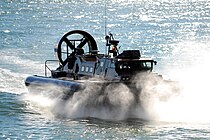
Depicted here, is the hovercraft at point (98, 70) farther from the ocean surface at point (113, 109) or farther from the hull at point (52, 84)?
the ocean surface at point (113, 109)

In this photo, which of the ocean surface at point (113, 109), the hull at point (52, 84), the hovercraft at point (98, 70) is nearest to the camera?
the ocean surface at point (113, 109)

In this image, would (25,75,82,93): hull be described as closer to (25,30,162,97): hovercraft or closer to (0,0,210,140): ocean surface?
(25,30,162,97): hovercraft

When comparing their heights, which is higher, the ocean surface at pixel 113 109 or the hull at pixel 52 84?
the hull at pixel 52 84

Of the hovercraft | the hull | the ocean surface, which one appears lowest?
the ocean surface

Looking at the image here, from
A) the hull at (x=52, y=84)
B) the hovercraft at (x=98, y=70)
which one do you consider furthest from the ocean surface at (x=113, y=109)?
the hovercraft at (x=98, y=70)

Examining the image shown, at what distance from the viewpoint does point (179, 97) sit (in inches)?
826

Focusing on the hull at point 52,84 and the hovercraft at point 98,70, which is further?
the hovercraft at point 98,70

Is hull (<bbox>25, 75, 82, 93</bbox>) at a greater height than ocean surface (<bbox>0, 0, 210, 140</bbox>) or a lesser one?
greater

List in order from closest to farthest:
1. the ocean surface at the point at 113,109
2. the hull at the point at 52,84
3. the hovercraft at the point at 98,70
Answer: the ocean surface at the point at 113,109 < the hull at the point at 52,84 < the hovercraft at the point at 98,70

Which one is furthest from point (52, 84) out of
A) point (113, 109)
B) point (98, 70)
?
point (113, 109)

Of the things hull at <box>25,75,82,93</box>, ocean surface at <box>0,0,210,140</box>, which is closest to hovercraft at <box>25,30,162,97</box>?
hull at <box>25,75,82,93</box>

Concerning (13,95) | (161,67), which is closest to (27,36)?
(161,67)

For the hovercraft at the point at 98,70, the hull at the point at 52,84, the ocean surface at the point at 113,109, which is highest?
the hovercraft at the point at 98,70

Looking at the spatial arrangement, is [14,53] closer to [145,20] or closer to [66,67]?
[66,67]
